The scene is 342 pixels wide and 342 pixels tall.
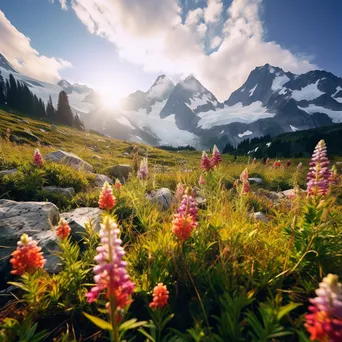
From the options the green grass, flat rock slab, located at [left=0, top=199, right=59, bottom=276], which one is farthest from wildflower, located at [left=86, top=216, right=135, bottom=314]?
flat rock slab, located at [left=0, top=199, right=59, bottom=276]

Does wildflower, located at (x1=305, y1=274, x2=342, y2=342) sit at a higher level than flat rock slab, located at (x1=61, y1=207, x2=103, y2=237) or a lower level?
higher

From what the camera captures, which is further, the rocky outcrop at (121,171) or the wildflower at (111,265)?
the rocky outcrop at (121,171)

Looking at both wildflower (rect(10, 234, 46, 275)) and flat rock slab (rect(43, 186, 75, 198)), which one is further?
flat rock slab (rect(43, 186, 75, 198))

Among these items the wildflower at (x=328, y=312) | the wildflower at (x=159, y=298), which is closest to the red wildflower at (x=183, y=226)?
the wildflower at (x=159, y=298)

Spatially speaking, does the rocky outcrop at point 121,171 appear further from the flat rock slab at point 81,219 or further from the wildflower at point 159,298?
the wildflower at point 159,298

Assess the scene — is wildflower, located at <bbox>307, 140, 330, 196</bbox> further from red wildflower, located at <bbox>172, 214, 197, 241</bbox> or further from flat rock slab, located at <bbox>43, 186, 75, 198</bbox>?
flat rock slab, located at <bbox>43, 186, 75, 198</bbox>

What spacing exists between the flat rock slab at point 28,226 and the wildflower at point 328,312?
3429 mm

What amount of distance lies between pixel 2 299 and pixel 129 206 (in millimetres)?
3042

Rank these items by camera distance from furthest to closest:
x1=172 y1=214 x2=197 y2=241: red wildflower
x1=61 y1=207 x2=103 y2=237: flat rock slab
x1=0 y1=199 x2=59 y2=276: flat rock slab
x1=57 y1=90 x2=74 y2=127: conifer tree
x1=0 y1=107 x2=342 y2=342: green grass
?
x1=57 y1=90 x2=74 y2=127: conifer tree < x1=61 y1=207 x2=103 y2=237: flat rock slab < x1=0 y1=199 x2=59 y2=276: flat rock slab < x1=172 y1=214 x2=197 y2=241: red wildflower < x1=0 y1=107 x2=342 y2=342: green grass

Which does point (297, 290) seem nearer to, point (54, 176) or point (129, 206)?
point (129, 206)

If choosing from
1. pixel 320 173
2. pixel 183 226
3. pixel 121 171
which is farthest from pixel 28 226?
pixel 121 171

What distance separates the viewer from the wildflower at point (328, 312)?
127 cm

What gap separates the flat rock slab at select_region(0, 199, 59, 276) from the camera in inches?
143

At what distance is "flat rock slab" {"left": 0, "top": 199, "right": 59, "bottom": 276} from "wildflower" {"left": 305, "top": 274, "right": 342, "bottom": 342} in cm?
343
